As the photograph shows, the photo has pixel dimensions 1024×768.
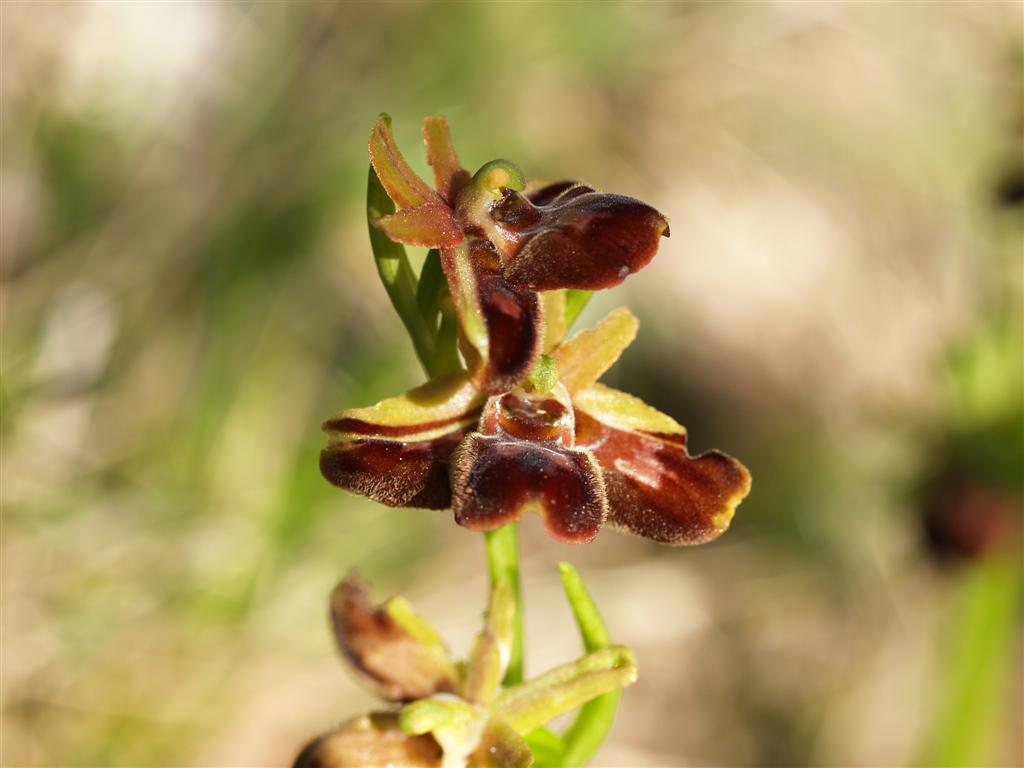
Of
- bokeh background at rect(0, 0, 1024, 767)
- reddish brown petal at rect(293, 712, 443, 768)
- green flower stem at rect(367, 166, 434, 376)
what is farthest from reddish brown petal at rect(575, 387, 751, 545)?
bokeh background at rect(0, 0, 1024, 767)

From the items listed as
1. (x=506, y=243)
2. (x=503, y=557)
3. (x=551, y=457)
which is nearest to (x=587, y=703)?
(x=503, y=557)

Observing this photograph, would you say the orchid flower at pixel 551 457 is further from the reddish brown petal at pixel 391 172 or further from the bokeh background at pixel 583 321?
the bokeh background at pixel 583 321

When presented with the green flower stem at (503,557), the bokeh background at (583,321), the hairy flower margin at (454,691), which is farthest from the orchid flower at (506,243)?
the bokeh background at (583,321)

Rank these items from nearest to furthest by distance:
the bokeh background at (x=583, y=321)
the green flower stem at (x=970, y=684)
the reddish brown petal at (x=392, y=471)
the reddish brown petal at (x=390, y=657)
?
the reddish brown petal at (x=392, y=471) < the reddish brown petal at (x=390, y=657) < the green flower stem at (x=970, y=684) < the bokeh background at (x=583, y=321)

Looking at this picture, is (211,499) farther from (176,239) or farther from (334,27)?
(334,27)

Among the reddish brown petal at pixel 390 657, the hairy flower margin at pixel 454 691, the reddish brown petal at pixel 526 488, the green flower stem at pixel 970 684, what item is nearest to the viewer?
the reddish brown petal at pixel 526 488

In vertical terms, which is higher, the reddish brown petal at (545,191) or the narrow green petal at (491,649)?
the reddish brown petal at (545,191)

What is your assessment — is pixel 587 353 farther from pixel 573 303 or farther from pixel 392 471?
pixel 392 471

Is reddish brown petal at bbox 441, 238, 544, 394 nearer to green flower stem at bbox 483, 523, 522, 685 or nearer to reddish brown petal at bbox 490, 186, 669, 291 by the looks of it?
reddish brown petal at bbox 490, 186, 669, 291
